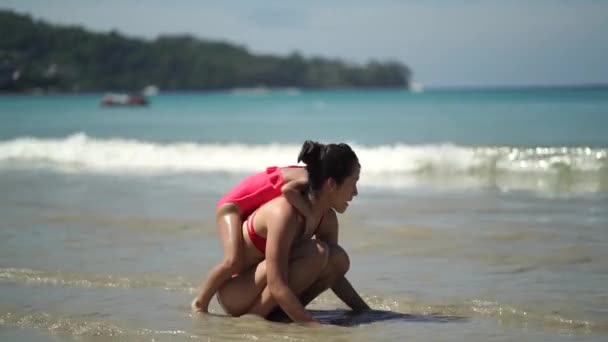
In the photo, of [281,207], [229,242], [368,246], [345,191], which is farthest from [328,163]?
[368,246]

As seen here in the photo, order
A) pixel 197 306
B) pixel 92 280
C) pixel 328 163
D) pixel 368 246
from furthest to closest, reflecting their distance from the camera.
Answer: pixel 368 246
pixel 92 280
pixel 197 306
pixel 328 163

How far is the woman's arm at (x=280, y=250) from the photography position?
15.0ft

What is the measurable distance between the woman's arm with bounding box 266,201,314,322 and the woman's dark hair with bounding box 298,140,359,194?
7.5 inches

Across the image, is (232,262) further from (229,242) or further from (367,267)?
(367,267)

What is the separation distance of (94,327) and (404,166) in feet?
34.6

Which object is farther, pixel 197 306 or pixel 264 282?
pixel 197 306

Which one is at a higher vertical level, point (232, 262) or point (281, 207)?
point (281, 207)

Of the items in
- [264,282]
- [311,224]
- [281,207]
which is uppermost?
[281,207]

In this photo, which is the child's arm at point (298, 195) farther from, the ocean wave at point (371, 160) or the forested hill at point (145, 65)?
the forested hill at point (145, 65)

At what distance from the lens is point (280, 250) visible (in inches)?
181

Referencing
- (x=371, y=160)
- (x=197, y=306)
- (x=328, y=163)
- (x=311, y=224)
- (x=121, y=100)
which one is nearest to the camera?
(x=328, y=163)

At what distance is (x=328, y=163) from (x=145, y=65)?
7097cm

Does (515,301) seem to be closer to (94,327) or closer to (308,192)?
(308,192)

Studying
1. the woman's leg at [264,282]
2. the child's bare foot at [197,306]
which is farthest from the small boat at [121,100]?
the woman's leg at [264,282]
